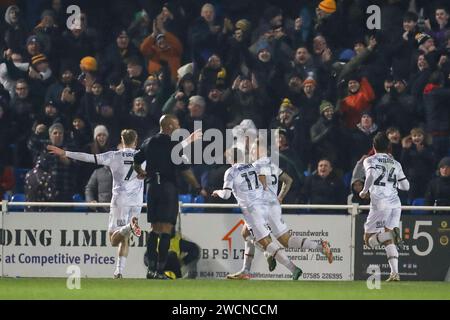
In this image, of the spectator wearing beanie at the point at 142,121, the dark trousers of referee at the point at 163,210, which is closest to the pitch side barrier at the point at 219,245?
the dark trousers of referee at the point at 163,210

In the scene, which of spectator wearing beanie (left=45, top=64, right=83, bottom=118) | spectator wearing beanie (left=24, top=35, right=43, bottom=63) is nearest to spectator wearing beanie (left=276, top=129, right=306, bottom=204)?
spectator wearing beanie (left=45, top=64, right=83, bottom=118)

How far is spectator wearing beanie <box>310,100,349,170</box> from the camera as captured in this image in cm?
Result: 2081

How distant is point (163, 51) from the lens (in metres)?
23.2

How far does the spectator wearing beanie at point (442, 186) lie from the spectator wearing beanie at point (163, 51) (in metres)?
5.11

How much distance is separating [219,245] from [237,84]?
3177mm

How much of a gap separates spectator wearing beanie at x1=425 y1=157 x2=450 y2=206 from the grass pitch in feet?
5.63

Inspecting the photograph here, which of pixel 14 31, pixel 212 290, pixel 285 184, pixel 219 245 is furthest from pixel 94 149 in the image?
pixel 212 290

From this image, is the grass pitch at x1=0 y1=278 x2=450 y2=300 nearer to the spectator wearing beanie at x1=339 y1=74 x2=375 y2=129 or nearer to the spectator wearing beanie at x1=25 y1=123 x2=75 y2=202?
the spectator wearing beanie at x1=25 y1=123 x2=75 y2=202

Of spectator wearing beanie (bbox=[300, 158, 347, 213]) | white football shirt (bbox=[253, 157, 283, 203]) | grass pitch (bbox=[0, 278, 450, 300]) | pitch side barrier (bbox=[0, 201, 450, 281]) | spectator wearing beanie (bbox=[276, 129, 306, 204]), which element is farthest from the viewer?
spectator wearing beanie (bbox=[276, 129, 306, 204])

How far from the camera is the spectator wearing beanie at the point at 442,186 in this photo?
20156 mm

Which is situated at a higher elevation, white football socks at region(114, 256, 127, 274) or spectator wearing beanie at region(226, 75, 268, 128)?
spectator wearing beanie at region(226, 75, 268, 128)

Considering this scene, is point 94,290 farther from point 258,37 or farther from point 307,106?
point 258,37

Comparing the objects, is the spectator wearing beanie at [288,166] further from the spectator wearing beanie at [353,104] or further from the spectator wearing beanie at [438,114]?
the spectator wearing beanie at [438,114]
